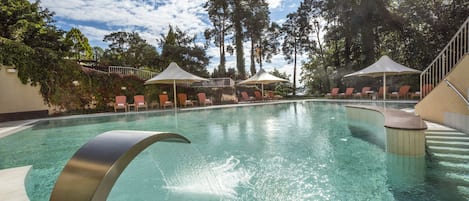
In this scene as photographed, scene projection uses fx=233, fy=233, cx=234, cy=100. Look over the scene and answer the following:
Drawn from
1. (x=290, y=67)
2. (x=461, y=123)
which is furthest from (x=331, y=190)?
(x=290, y=67)

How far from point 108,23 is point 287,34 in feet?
63.0

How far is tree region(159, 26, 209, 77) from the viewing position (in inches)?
876

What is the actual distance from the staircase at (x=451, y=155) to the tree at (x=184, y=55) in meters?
19.4

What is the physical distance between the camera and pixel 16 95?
36.8 ft

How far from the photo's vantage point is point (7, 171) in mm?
3441

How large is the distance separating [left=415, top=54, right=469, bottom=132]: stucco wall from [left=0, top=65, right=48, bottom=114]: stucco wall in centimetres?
1641

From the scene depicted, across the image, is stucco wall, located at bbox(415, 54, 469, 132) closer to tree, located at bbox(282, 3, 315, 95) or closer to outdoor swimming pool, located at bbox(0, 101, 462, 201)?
outdoor swimming pool, located at bbox(0, 101, 462, 201)

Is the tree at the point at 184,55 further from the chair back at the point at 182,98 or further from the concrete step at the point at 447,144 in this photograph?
the concrete step at the point at 447,144

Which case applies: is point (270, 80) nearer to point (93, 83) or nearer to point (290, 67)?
point (290, 67)

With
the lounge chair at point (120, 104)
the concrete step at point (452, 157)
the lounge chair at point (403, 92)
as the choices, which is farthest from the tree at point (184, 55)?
the concrete step at point (452, 157)

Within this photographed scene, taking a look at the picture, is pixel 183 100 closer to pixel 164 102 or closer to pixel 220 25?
pixel 164 102

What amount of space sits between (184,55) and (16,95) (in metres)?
13.4

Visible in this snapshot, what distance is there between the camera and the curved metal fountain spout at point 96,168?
1.15 meters

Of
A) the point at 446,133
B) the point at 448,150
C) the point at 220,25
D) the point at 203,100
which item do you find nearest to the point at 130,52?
the point at 220,25
